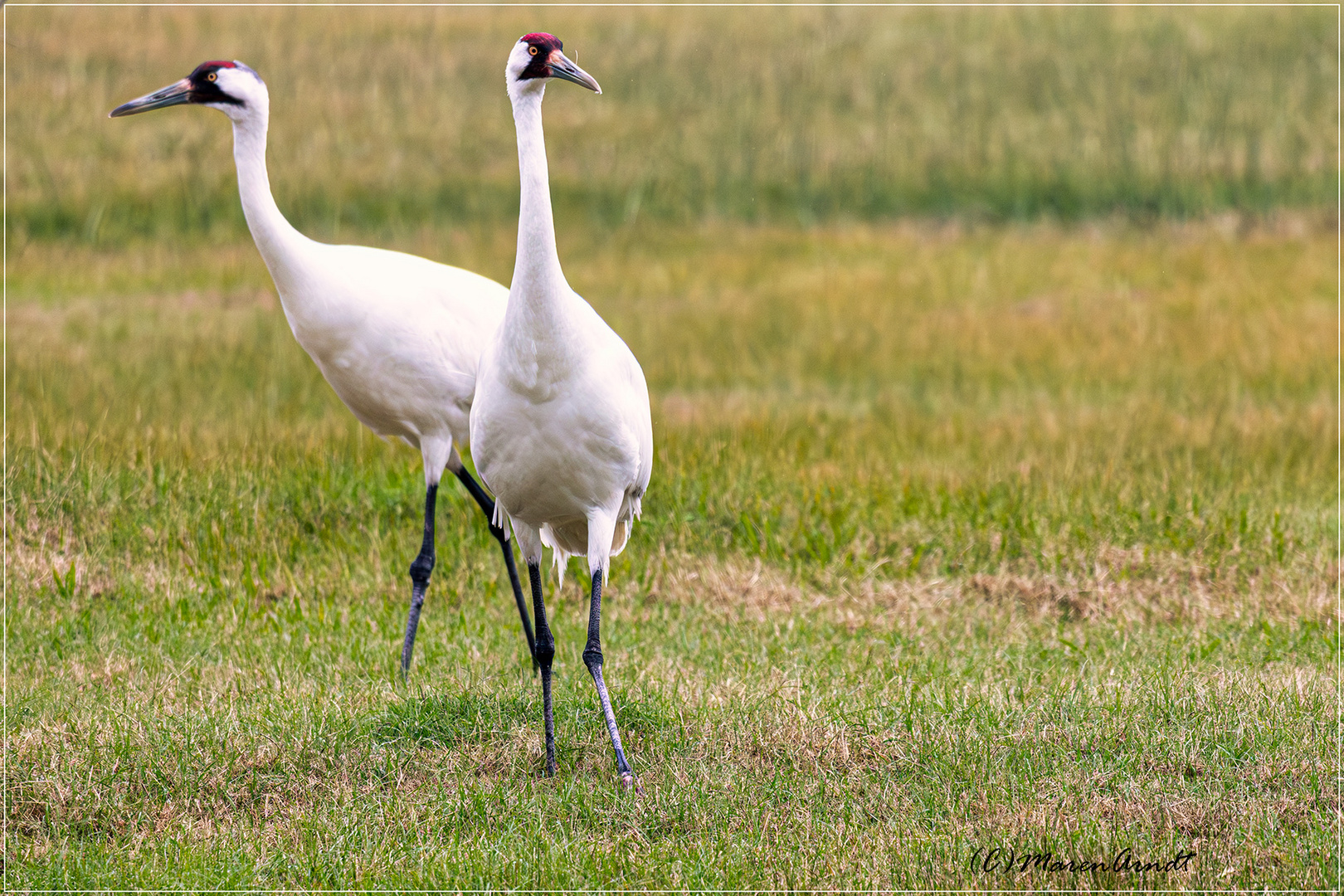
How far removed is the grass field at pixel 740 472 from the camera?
15.1 ft

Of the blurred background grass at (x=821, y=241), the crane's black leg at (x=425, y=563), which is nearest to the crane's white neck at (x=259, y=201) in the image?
the crane's black leg at (x=425, y=563)

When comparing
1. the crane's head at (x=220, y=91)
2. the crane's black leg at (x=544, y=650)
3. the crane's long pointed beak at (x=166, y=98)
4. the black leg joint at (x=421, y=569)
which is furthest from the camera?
the black leg joint at (x=421, y=569)

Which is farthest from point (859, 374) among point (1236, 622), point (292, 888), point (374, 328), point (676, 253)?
point (292, 888)

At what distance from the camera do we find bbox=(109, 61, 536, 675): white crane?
619cm

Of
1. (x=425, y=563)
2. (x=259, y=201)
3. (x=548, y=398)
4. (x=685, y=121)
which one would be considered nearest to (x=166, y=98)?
(x=259, y=201)

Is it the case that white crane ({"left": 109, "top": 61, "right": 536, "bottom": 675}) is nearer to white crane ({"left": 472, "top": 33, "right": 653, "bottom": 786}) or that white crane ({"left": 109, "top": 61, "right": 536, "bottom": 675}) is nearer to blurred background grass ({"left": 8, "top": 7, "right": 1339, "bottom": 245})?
white crane ({"left": 472, "top": 33, "right": 653, "bottom": 786})

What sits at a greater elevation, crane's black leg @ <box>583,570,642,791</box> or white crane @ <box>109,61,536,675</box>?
white crane @ <box>109,61,536,675</box>

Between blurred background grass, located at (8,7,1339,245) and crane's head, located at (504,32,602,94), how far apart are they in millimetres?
10073

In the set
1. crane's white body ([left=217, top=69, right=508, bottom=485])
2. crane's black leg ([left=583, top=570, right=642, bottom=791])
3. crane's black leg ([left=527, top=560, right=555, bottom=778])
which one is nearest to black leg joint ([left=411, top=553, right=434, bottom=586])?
crane's white body ([left=217, top=69, right=508, bottom=485])

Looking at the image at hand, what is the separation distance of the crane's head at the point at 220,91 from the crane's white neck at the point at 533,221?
2.16 metres

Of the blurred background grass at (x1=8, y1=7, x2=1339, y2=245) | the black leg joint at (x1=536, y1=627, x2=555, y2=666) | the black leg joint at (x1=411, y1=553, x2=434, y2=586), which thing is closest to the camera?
the black leg joint at (x1=536, y1=627, x2=555, y2=666)

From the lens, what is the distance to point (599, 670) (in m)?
5.08

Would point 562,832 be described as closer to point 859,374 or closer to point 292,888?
point 292,888

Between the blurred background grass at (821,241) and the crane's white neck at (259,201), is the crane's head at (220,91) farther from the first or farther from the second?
the blurred background grass at (821,241)
